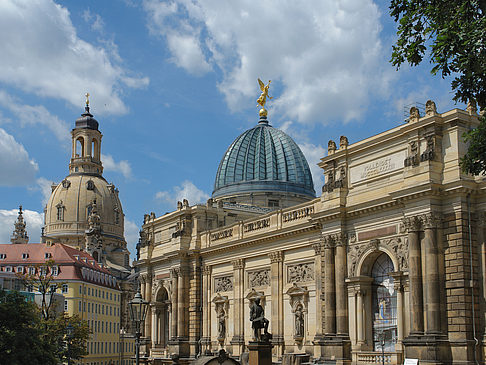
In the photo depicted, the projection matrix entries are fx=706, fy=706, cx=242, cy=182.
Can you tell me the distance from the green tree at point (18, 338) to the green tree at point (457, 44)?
30367 mm

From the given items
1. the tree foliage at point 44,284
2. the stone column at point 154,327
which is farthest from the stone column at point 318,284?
the tree foliage at point 44,284

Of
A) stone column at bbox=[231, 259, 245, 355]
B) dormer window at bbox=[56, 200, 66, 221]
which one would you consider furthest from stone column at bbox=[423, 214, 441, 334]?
dormer window at bbox=[56, 200, 66, 221]

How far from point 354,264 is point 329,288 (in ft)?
8.23

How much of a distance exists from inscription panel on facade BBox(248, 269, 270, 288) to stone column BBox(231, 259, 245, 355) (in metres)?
0.92

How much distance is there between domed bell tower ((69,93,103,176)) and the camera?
161m

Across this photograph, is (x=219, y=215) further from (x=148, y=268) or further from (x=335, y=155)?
(x=335, y=155)

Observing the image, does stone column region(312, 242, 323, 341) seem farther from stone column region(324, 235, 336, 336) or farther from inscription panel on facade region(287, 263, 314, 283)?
stone column region(324, 235, 336, 336)

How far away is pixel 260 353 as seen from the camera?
118 feet

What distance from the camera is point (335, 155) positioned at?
156 ft

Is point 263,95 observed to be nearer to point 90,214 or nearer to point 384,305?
point 384,305

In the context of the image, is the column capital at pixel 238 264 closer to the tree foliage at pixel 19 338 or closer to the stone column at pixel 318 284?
the stone column at pixel 318 284

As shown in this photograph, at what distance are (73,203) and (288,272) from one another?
10812 cm

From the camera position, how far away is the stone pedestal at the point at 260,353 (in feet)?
118

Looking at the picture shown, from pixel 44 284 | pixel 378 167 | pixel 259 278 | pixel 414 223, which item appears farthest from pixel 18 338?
pixel 414 223
